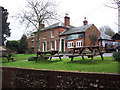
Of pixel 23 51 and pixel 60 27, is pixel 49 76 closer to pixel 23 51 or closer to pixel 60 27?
pixel 60 27

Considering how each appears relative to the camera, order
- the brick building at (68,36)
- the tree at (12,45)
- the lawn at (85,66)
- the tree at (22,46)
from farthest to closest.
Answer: the tree at (22,46) < the tree at (12,45) < the brick building at (68,36) < the lawn at (85,66)

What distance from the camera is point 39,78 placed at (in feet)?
22.2

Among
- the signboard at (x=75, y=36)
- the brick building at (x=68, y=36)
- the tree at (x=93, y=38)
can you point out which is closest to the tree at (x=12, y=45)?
the brick building at (x=68, y=36)

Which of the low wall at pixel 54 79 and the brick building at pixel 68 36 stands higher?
the brick building at pixel 68 36

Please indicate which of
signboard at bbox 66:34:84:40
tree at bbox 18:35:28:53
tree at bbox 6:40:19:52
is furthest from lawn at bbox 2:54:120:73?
tree at bbox 18:35:28:53

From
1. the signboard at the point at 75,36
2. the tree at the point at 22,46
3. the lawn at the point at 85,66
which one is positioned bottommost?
the lawn at the point at 85,66

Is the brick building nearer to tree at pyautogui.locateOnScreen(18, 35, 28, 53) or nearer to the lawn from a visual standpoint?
tree at pyautogui.locateOnScreen(18, 35, 28, 53)

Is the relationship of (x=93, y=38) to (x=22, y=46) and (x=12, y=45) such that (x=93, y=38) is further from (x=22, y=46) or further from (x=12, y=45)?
(x=12, y=45)

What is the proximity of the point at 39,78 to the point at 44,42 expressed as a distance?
25173 millimetres

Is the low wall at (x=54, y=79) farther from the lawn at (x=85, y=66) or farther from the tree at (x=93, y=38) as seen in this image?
the tree at (x=93, y=38)

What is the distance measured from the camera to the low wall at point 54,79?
491cm

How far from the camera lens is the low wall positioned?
4.91 m

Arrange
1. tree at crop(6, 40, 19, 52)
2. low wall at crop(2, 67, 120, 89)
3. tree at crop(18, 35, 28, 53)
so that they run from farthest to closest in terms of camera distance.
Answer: tree at crop(18, 35, 28, 53)
tree at crop(6, 40, 19, 52)
low wall at crop(2, 67, 120, 89)

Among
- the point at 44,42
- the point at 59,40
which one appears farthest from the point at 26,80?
the point at 44,42
